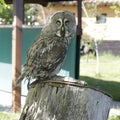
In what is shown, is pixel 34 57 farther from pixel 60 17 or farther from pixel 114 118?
pixel 114 118

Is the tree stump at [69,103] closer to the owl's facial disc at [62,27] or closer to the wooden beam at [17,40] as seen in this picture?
the owl's facial disc at [62,27]

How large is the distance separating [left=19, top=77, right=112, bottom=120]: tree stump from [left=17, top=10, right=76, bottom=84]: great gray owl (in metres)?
0.78

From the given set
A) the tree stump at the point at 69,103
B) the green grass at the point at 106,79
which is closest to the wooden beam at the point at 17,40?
the green grass at the point at 106,79

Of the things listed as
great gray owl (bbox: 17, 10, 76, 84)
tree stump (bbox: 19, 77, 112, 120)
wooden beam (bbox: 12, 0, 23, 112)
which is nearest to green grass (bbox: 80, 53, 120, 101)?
wooden beam (bbox: 12, 0, 23, 112)

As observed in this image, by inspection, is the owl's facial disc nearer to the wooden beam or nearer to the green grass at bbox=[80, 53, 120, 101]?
the wooden beam

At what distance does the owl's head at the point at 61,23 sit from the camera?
514cm

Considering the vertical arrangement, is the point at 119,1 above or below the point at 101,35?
above

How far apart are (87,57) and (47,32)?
27.3 meters

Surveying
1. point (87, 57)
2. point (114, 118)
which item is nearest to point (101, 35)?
point (87, 57)

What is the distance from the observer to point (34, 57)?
506 centimetres

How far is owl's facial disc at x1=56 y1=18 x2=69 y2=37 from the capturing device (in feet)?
16.8

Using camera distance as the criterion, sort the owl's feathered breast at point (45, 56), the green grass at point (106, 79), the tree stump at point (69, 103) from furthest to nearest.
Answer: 1. the green grass at point (106, 79)
2. the owl's feathered breast at point (45, 56)
3. the tree stump at point (69, 103)

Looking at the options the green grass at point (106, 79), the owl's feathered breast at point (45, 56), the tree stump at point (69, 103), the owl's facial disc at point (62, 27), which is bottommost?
the green grass at point (106, 79)

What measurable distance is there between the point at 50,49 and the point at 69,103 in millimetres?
1200
